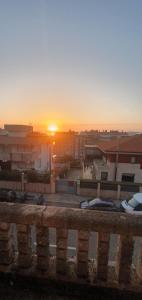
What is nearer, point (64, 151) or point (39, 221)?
point (39, 221)

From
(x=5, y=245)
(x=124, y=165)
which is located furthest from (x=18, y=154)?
(x=5, y=245)

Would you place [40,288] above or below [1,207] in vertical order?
below

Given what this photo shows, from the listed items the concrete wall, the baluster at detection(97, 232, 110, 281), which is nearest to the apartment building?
the concrete wall

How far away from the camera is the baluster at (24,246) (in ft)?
8.22

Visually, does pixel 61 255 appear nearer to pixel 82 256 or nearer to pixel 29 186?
pixel 82 256

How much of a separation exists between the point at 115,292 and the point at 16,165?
23.6 m

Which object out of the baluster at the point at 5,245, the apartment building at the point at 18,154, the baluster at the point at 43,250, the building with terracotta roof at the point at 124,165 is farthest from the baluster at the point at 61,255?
the apartment building at the point at 18,154

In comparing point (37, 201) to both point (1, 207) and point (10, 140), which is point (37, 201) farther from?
point (1, 207)

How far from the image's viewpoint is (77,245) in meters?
2.52

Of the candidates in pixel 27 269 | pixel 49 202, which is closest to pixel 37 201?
pixel 49 202

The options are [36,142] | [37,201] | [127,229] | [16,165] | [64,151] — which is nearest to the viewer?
[127,229]

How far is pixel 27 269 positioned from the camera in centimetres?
260

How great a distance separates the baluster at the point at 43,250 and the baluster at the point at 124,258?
75 centimetres

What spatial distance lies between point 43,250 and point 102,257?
632 millimetres
